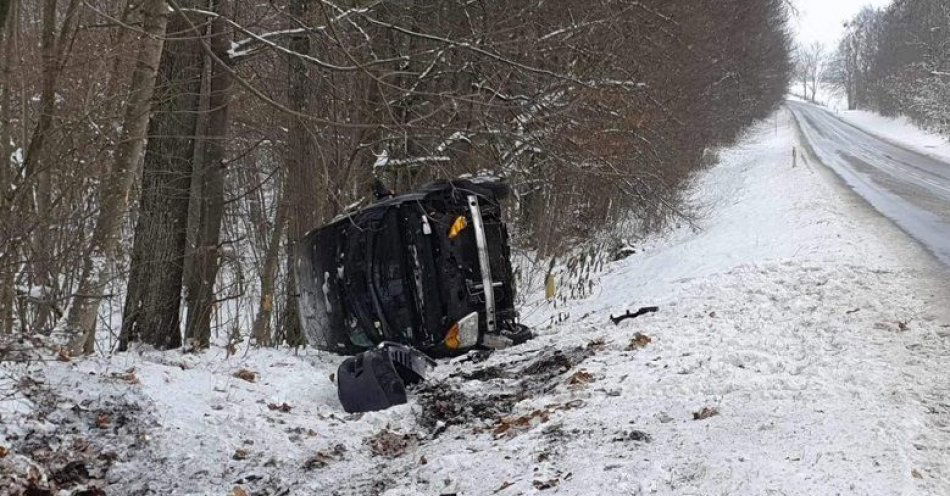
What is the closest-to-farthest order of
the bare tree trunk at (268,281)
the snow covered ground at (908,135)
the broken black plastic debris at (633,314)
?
the broken black plastic debris at (633,314) → the bare tree trunk at (268,281) → the snow covered ground at (908,135)

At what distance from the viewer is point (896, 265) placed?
9266 mm

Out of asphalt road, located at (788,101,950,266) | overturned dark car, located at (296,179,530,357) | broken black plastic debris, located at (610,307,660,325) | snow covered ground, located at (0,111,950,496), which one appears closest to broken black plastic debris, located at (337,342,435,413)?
snow covered ground, located at (0,111,950,496)

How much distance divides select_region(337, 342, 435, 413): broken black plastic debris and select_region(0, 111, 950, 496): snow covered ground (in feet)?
0.52

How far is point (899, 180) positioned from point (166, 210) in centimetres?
2083

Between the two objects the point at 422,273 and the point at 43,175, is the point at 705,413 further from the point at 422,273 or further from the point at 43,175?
the point at 43,175

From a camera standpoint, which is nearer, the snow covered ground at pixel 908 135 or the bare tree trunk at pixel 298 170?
the bare tree trunk at pixel 298 170

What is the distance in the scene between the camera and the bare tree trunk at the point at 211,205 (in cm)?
795

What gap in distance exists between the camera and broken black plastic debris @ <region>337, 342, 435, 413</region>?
609 centimetres

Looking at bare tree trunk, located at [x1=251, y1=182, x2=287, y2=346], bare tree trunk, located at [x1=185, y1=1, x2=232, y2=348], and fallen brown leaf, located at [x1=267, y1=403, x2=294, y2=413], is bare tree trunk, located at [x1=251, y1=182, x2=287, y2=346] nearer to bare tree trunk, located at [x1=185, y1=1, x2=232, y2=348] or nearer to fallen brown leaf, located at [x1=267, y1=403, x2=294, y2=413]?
bare tree trunk, located at [x1=185, y1=1, x2=232, y2=348]

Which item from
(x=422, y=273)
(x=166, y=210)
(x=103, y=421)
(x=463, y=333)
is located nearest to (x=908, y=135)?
(x=463, y=333)

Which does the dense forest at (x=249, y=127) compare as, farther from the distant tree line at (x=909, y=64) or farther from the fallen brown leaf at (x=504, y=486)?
the distant tree line at (x=909, y=64)

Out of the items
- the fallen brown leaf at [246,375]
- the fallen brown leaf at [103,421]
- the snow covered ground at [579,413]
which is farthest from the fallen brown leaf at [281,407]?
the fallen brown leaf at [103,421]

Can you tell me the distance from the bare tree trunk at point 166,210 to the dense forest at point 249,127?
0.07ft

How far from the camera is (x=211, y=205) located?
333 inches
